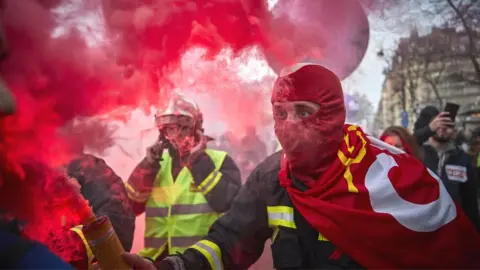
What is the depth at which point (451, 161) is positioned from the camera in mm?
2494

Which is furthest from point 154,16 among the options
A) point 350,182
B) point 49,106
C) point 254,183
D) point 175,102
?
point 350,182

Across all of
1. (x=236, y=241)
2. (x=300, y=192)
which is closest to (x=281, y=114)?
(x=300, y=192)

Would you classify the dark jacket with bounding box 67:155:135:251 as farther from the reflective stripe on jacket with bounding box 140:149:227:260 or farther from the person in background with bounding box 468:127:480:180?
the person in background with bounding box 468:127:480:180

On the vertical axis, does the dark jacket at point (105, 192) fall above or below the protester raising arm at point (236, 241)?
above

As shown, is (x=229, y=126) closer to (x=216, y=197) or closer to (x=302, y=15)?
(x=216, y=197)

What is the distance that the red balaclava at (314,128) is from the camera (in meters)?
2.09

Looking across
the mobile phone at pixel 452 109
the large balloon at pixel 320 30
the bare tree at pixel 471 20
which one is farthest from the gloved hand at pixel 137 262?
the bare tree at pixel 471 20

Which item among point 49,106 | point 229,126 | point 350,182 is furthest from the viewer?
point 229,126

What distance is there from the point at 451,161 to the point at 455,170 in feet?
0.17

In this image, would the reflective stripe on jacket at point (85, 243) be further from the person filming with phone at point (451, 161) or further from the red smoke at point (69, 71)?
the person filming with phone at point (451, 161)

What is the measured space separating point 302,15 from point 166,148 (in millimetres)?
1038

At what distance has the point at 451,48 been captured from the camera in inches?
97.6

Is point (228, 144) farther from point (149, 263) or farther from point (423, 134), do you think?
point (423, 134)

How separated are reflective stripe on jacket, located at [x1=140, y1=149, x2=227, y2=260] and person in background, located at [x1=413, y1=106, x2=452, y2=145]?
3.47 feet
